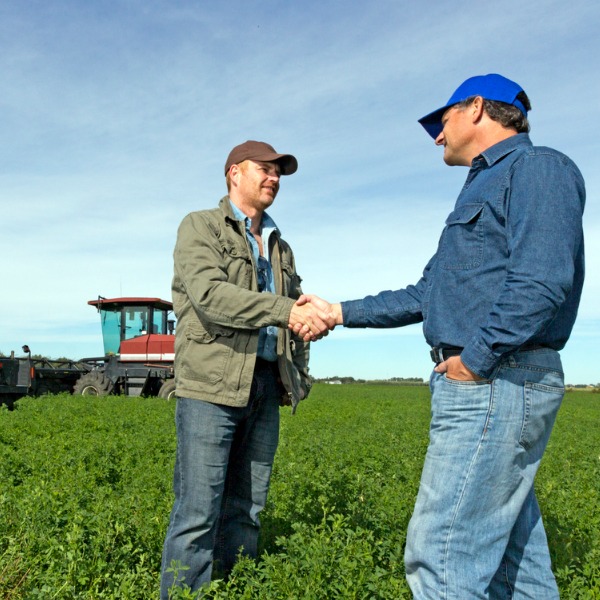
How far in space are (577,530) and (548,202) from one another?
3123mm

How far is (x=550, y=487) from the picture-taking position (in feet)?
20.2

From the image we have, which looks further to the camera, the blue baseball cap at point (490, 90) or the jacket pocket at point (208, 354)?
the jacket pocket at point (208, 354)

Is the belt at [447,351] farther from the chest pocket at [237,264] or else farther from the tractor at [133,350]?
the tractor at [133,350]

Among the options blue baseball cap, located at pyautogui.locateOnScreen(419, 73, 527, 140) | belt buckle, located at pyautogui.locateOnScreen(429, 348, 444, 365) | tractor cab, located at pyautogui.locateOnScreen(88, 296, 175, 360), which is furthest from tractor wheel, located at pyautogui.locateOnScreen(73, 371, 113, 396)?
blue baseball cap, located at pyautogui.locateOnScreen(419, 73, 527, 140)

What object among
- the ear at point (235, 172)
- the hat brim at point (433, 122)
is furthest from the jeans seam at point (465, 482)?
the ear at point (235, 172)

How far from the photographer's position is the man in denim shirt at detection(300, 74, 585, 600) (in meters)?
2.42

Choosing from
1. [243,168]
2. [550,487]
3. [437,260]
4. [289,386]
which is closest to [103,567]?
[289,386]

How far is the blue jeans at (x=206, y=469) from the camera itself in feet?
11.2

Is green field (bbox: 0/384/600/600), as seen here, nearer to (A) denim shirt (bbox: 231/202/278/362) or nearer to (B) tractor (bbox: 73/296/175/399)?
(A) denim shirt (bbox: 231/202/278/362)

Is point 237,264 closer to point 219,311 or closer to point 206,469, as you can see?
point 219,311

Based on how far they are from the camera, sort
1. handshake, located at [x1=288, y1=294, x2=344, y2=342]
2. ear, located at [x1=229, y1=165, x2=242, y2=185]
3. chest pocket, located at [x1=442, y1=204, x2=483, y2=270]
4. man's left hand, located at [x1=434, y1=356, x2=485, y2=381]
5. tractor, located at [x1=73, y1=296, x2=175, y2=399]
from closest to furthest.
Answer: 1. man's left hand, located at [x1=434, y1=356, x2=485, y2=381]
2. chest pocket, located at [x1=442, y1=204, x2=483, y2=270]
3. handshake, located at [x1=288, y1=294, x2=344, y2=342]
4. ear, located at [x1=229, y1=165, x2=242, y2=185]
5. tractor, located at [x1=73, y1=296, x2=175, y2=399]

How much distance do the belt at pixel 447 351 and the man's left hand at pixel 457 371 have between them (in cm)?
7

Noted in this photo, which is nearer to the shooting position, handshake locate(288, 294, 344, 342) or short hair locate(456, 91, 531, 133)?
short hair locate(456, 91, 531, 133)

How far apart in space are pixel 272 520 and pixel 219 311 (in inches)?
79.2
